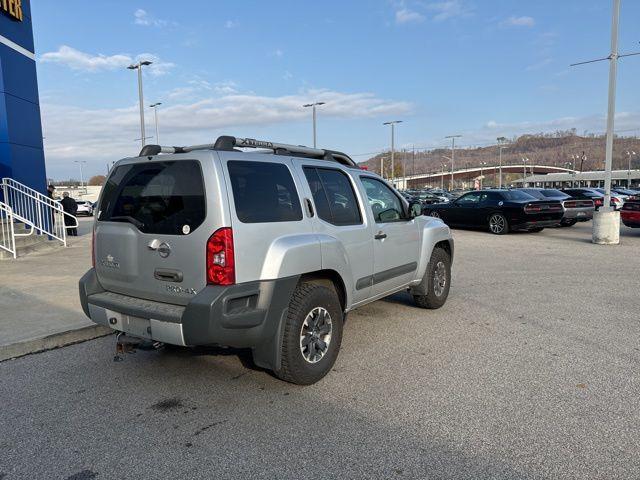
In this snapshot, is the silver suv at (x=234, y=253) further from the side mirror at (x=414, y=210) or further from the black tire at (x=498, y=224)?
the black tire at (x=498, y=224)

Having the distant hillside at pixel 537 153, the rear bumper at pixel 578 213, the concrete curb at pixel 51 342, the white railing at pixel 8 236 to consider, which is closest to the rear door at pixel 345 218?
the concrete curb at pixel 51 342

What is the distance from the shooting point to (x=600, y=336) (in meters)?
5.19

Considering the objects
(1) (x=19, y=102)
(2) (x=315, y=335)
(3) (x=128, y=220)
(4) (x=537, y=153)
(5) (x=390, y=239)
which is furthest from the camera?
(4) (x=537, y=153)

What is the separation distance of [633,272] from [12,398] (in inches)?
387

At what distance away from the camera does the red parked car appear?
544 inches

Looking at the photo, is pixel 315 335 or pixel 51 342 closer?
pixel 315 335

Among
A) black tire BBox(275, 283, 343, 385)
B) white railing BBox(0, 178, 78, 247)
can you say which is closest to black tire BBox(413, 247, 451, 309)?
black tire BBox(275, 283, 343, 385)

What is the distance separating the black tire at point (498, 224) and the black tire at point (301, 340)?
43.8 ft

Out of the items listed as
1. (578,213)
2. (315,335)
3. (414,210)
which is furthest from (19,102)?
(578,213)

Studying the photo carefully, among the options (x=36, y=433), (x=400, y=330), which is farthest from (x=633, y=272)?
(x=36, y=433)

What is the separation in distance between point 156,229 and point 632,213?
47.8 feet

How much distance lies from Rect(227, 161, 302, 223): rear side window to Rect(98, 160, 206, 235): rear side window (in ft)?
0.89

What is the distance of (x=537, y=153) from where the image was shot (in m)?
183

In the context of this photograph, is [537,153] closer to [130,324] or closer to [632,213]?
[632,213]
